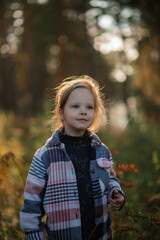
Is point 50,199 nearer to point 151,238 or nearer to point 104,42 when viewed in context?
point 151,238

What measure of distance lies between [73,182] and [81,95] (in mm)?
730

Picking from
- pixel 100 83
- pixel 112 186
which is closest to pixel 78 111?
pixel 112 186

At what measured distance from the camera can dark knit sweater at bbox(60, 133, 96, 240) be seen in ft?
6.46

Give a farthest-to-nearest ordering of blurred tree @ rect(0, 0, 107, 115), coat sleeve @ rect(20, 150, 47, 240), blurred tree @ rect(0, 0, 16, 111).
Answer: blurred tree @ rect(0, 0, 16, 111) → blurred tree @ rect(0, 0, 107, 115) → coat sleeve @ rect(20, 150, 47, 240)

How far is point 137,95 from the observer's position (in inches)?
809

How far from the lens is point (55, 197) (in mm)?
1896

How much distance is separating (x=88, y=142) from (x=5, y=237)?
125 centimetres

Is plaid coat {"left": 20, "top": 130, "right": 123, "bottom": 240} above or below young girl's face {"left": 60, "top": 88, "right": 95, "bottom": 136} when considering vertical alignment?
below

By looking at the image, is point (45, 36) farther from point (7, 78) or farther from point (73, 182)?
point (73, 182)

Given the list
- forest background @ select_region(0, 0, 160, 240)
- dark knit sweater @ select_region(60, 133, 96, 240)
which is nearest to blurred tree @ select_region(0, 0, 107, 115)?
forest background @ select_region(0, 0, 160, 240)

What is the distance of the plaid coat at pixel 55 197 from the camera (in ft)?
6.13

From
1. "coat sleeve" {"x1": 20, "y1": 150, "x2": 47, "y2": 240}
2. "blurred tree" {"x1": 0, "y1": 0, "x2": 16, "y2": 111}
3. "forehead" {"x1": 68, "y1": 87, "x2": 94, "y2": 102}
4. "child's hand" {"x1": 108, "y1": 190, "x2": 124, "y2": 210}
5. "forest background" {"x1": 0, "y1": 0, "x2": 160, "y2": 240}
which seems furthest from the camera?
"blurred tree" {"x1": 0, "y1": 0, "x2": 16, "y2": 111}

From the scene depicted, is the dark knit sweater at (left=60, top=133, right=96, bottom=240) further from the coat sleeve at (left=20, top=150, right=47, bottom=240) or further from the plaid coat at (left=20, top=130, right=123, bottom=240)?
the coat sleeve at (left=20, top=150, right=47, bottom=240)

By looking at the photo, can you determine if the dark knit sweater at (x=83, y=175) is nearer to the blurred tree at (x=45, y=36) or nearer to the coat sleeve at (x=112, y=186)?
the coat sleeve at (x=112, y=186)
